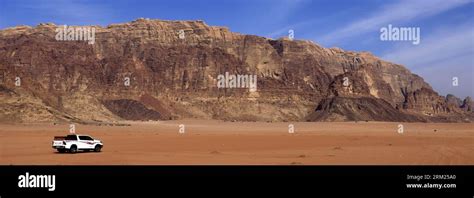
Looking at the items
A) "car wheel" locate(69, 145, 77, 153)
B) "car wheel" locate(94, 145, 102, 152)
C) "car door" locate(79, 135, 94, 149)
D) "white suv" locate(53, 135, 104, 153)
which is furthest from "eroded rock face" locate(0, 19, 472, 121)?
"car wheel" locate(69, 145, 77, 153)

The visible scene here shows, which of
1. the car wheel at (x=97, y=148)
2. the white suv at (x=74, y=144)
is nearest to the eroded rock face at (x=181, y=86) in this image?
the car wheel at (x=97, y=148)

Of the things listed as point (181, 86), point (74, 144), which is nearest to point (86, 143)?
point (74, 144)

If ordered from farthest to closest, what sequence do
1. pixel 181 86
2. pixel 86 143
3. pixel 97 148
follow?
pixel 181 86 → pixel 97 148 → pixel 86 143

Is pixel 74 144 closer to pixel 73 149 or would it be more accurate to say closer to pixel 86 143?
pixel 73 149

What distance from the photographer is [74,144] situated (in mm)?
27312

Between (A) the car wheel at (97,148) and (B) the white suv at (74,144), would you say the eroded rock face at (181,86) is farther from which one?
(B) the white suv at (74,144)

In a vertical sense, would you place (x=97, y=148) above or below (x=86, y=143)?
below
